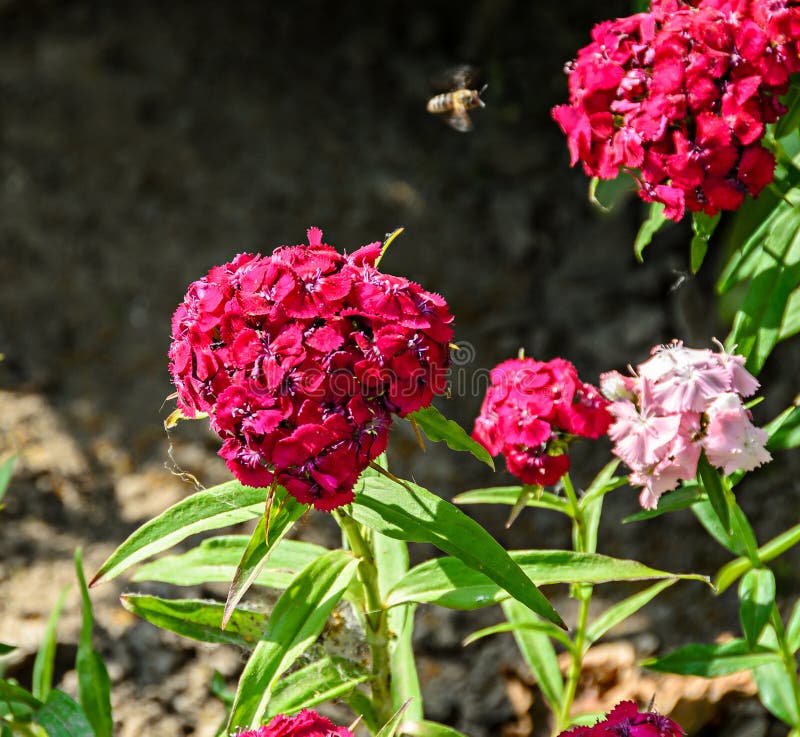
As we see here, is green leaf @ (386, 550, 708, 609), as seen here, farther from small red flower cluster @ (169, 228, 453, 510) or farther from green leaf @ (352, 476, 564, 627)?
small red flower cluster @ (169, 228, 453, 510)

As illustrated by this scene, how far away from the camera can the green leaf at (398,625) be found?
2.00 m

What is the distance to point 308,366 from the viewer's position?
149cm

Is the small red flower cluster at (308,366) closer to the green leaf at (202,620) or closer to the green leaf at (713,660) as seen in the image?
the green leaf at (202,620)

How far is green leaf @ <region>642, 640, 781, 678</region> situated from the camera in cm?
214

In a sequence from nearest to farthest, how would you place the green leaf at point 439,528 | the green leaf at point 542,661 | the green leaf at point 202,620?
the green leaf at point 439,528 → the green leaf at point 202,620 → the green leaf at point 542,661

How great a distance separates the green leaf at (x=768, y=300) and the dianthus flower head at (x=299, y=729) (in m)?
1.04

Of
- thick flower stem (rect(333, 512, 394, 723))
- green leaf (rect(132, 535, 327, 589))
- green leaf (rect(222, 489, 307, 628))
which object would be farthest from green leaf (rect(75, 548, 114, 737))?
green leaf (rect(222, 489, 307, 628))

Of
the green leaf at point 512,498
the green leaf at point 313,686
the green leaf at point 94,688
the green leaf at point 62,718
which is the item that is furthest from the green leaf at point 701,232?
the green leaf at point 62,718

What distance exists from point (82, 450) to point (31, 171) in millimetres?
1691

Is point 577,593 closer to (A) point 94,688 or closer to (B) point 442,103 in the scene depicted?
(A) point 94,688

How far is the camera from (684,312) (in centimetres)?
380

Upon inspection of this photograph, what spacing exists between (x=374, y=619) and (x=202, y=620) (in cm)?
Answer: 35

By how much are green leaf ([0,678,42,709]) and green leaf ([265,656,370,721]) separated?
1.78ft

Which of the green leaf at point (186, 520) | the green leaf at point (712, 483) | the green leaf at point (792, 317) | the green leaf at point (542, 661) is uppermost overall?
the green leaf at point (792, 317)
